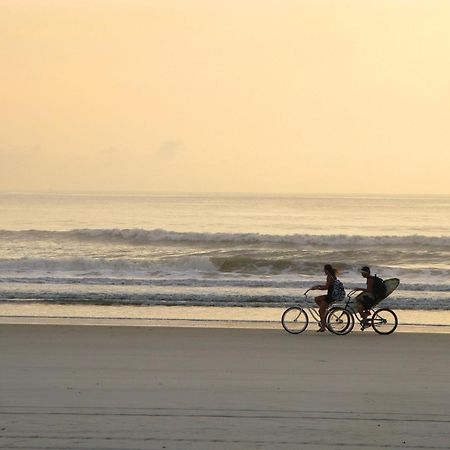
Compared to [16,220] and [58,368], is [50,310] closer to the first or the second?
[58,368]

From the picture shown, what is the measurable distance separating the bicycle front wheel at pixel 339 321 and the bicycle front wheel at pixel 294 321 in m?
0.45

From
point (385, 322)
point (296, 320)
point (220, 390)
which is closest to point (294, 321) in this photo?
point (296, 320)

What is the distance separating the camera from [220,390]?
9055mm

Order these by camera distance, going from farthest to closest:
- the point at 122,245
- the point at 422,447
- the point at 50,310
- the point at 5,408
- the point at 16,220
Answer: the point at 16,220, the point at 122,245, the point at 50,310, the point at 5,408, the point at 422,447

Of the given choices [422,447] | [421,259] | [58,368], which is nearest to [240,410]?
[422,447]

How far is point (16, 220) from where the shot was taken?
217 ft

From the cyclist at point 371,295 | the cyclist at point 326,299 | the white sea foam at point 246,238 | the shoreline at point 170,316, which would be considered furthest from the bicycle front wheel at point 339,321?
the white sea foam at point 246,238

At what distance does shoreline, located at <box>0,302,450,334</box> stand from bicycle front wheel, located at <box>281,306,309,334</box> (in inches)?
13.3

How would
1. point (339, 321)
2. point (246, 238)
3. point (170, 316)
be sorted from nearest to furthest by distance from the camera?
point (339, 321), point (170, 316), point (246, 238)

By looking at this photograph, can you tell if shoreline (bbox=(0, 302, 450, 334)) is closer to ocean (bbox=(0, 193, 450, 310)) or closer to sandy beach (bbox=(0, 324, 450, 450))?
ocean (bbox=(0, 193, 450, 310))

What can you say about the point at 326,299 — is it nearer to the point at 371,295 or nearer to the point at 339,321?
the point at 339,321

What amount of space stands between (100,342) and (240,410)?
5.05 metres

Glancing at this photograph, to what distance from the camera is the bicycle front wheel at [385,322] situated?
14.5 meters

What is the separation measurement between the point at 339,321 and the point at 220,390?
18.8 ft
